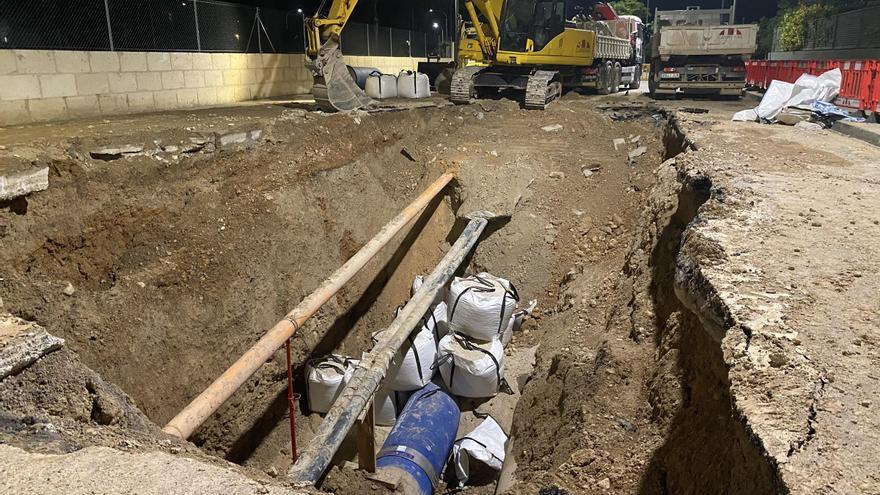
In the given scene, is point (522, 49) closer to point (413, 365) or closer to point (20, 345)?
point (413, 365)

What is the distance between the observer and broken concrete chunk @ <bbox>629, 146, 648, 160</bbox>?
8.32m

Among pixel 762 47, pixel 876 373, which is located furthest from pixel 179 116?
pixel 762 47

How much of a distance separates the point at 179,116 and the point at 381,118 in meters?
2.87

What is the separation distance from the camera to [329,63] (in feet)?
29.5

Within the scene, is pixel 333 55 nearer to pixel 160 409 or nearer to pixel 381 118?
pixel 381 118

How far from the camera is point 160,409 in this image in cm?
399

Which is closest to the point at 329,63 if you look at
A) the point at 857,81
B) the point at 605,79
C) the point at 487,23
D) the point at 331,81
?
the point at 331,81

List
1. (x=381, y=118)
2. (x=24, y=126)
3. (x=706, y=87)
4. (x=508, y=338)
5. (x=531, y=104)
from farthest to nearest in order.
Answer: (x=706, y=87), (x=531, y=104), (x=381, y=118), (x=24, y=126), (x=508, y=338)

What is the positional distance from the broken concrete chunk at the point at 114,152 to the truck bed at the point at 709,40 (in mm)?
13106

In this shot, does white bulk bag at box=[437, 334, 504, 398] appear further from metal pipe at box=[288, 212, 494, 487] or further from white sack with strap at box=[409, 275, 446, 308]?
white sack with strap at box=[409, 275, 446, 308]

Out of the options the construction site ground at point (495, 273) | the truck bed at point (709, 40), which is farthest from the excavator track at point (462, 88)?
the truck bed at point (709, 40)

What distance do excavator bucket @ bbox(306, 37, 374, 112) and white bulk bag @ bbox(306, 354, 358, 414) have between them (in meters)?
5.07

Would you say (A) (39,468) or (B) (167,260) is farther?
(B) (167,260)

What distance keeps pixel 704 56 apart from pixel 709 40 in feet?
1.53
